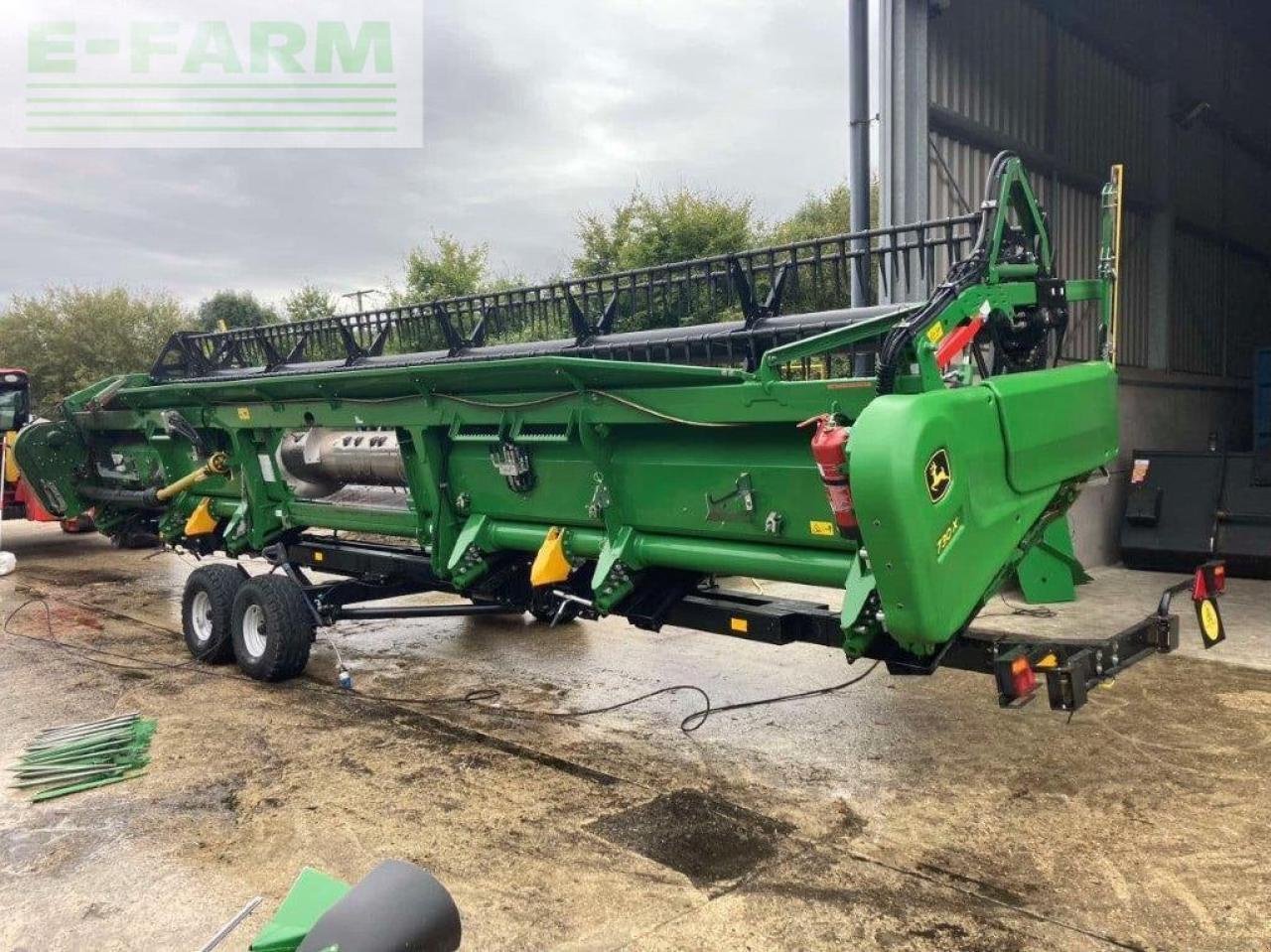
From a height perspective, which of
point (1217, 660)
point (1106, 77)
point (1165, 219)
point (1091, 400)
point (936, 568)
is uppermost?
point (1106, 77)

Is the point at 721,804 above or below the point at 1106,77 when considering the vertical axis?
below

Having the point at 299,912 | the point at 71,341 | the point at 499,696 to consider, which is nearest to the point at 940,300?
the point at 299,912

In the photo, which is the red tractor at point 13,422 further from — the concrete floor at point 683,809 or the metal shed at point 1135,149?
the metal shed at point 1135,149

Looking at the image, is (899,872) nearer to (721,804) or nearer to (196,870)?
(721,804)

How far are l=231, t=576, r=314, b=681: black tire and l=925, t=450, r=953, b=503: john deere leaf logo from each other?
151 inches

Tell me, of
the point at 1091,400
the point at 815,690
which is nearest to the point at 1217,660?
the point at 815,690

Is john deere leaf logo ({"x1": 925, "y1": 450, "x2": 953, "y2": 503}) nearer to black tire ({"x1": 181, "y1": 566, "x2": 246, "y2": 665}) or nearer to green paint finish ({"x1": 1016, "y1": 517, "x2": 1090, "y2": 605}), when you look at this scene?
green paint finish ({"x1": 1016, "y1": 517, "x2": 1090, "y2": 605})

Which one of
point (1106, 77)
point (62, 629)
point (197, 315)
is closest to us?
point (62, 629)

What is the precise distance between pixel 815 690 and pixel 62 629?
5.52m

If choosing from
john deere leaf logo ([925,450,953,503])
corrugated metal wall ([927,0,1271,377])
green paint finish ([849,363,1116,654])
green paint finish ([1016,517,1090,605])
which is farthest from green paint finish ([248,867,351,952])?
corrugated metal wall ([927,0,1271,377])

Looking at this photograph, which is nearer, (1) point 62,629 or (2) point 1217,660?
(2) point 1217,660

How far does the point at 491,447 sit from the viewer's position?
4688 millimetres

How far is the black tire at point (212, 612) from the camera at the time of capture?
5.85 metres

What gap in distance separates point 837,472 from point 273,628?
369 cm
